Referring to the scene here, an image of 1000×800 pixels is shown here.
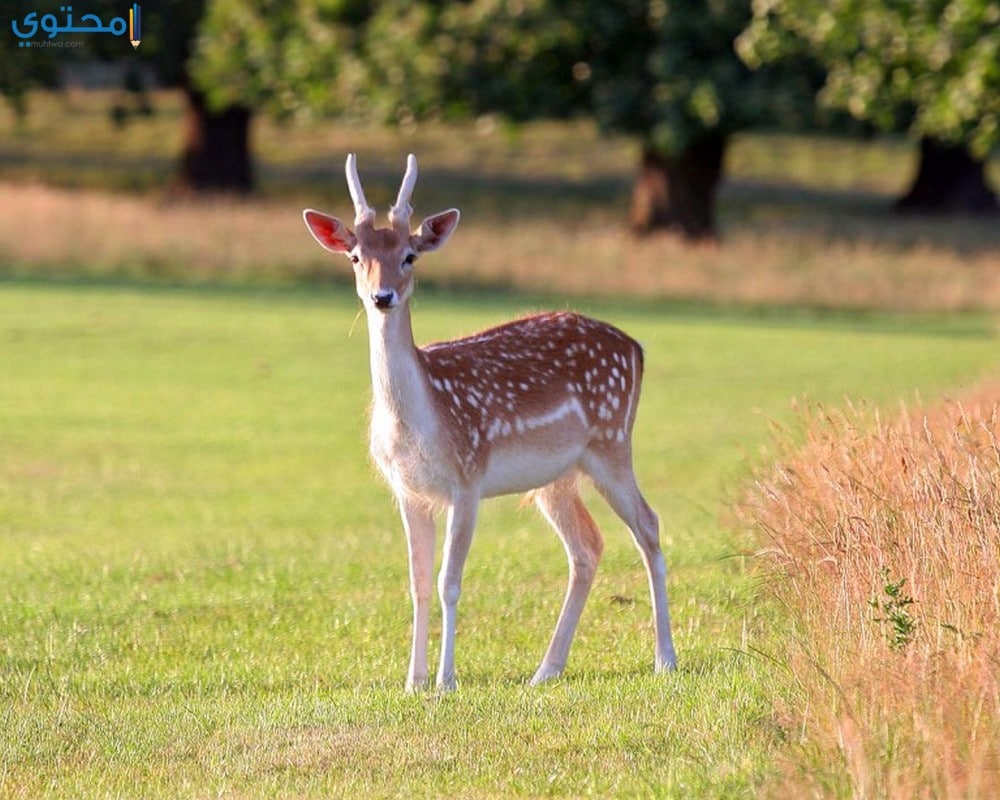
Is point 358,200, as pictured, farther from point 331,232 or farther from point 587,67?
point 587,67

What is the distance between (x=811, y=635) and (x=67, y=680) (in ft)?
9.97

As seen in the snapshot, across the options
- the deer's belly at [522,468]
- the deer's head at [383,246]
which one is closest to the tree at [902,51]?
the deer's belly at [522,468]

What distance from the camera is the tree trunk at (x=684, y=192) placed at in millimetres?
35219

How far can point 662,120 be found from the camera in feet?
104

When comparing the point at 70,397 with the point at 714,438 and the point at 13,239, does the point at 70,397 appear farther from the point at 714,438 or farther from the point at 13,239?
the point at 13,239

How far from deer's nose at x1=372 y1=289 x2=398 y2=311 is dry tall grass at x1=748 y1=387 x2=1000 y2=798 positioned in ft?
6.62

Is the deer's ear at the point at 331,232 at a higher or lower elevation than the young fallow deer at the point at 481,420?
higher

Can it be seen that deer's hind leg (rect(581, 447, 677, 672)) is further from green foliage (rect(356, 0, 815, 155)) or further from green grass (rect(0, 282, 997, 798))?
green foliage (rect(356, 0, 815, 155))

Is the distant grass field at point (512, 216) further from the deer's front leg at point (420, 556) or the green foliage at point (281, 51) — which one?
the deer's front leg at point (420, 556)

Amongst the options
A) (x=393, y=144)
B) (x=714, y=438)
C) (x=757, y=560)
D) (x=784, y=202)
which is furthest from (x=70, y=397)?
(x=393, y=144)

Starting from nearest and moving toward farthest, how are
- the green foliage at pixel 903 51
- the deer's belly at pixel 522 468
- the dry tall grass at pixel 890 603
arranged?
1. the dry tall grass at pixel 890 603
2. the deer's belly at pixel 522 468
3. the green foliage at pixel 903 51

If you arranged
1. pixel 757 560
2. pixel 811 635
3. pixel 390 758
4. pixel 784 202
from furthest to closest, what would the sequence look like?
pixel 784 202
pixel 757 560
pixel 811 635
pixel 390 758

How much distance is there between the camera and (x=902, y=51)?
24312 millimetres

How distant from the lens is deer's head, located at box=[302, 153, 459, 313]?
774 cm
